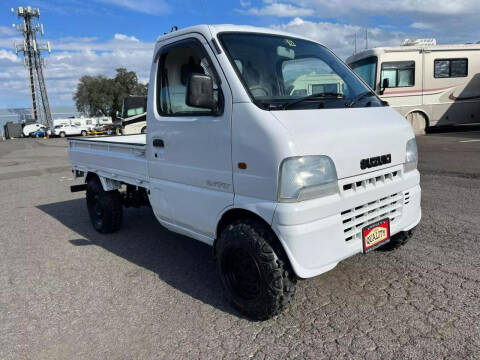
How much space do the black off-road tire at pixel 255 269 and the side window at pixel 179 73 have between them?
1033 millimetres

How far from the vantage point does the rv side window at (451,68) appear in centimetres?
1490

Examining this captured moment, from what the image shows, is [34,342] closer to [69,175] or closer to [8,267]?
[8,267]

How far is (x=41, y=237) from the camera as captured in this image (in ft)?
17.7

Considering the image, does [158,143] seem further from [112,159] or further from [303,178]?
[303,178]

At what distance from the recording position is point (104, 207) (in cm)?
508

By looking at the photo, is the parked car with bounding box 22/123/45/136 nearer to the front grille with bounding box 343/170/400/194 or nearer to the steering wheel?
the steering wheel

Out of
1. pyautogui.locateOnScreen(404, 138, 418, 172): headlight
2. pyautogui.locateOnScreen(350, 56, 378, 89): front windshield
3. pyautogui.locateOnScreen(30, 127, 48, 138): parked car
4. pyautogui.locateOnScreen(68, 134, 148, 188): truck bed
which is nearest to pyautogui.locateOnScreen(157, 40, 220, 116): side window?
pyautogui.locateOnScreen(68, 134, 148, 188): truck bed

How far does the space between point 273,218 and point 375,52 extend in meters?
13.4

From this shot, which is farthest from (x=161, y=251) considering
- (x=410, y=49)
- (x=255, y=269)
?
(x=410, y=49)

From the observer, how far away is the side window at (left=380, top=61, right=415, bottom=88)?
14273 millimetres

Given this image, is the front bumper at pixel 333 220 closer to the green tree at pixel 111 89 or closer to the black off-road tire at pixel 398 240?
the black off-road tire at pixel 398 240

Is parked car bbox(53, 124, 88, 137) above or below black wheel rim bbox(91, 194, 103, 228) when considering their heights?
above

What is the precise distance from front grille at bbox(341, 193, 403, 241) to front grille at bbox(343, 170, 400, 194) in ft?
0.42

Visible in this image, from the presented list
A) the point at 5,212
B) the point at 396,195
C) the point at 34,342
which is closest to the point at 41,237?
the point at 5,212
